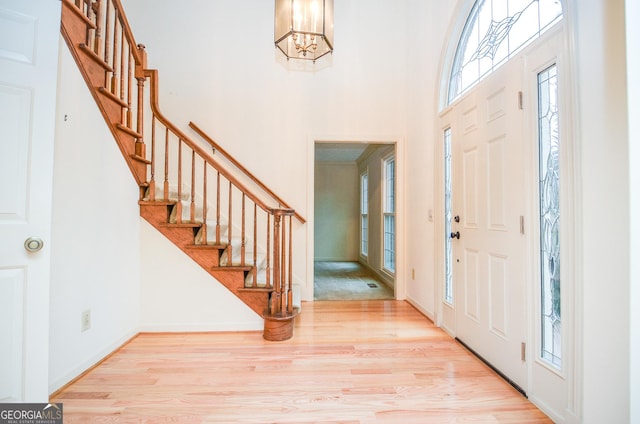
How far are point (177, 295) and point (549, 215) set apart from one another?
282cm

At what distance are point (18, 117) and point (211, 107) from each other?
2310mm

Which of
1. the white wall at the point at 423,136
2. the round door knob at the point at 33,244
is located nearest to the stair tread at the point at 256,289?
the round door knob at the point at 33,244

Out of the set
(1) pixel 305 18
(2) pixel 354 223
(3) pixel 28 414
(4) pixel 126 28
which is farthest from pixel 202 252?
(2) pixel 354 223

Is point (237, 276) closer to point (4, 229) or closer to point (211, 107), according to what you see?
point (4, 229)

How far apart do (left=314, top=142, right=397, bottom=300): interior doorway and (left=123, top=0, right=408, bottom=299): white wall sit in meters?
0.52

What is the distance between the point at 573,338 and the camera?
1.35m

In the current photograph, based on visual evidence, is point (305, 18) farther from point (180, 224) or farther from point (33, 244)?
point (33, 244)

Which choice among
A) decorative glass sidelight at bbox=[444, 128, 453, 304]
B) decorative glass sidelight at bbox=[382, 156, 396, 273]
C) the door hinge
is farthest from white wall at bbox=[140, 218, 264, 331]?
decorative glass sidelight at bbox=[382, 156, 396, 273]

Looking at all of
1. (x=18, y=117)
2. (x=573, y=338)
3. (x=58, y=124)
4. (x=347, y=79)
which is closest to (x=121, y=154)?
(x=58, y=124)

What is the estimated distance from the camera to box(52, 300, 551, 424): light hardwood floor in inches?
59.3

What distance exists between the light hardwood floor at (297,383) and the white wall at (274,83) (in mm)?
1398

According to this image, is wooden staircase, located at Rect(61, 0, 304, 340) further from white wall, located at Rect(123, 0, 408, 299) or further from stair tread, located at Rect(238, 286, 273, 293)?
white wall, located at Rect(123, 0, 408, 299)

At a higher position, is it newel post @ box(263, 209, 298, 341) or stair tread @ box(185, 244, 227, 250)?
stair tread @ box(185, 244, 227, 250)

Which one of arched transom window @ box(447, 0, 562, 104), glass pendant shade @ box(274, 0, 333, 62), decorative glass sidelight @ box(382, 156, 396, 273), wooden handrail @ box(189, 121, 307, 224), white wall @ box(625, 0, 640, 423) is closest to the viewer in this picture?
white wall @ box(625, 0, 640, 423)
